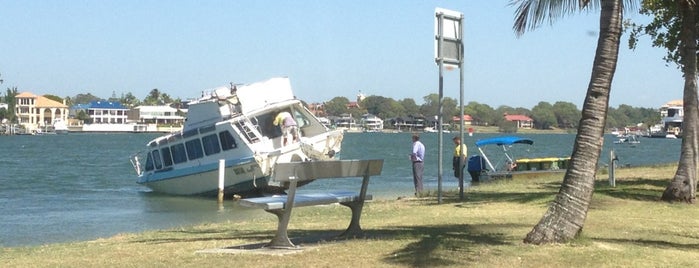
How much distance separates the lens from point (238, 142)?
90.2 ft

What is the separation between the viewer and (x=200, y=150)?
29.1 metres

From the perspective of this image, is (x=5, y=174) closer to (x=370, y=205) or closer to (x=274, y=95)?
(x=274, y=95)

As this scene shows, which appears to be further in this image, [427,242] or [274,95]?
[274,95]

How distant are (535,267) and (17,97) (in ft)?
634

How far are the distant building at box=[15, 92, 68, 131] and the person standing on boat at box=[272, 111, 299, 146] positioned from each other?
558 ft

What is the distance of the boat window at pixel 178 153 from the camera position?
2994 cm

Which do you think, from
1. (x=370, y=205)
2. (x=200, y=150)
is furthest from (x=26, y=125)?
(x=370, y=205)

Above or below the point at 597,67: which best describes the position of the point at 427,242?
below

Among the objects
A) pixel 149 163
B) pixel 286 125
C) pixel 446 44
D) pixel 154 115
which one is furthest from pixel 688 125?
pixel 154 115

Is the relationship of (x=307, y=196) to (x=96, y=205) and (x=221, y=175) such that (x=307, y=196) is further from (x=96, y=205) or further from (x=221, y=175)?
(x=96, y=205)

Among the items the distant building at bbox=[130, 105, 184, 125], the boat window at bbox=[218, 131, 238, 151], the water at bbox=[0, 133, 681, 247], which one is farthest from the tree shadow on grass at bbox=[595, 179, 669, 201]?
the distant building at bbox=[130, 105, 184, 125]

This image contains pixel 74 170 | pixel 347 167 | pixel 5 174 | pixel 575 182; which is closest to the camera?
pixel 575 182

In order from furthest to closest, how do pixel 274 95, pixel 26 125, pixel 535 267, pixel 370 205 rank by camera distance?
pixel 26 125 < pixel 274 95 < pixel 370 205 < pixel 535 267

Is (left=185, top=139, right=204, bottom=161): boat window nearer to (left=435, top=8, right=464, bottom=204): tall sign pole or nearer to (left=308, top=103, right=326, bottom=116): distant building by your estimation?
(left=308, top=103, right=326, bottom=116): distant building
